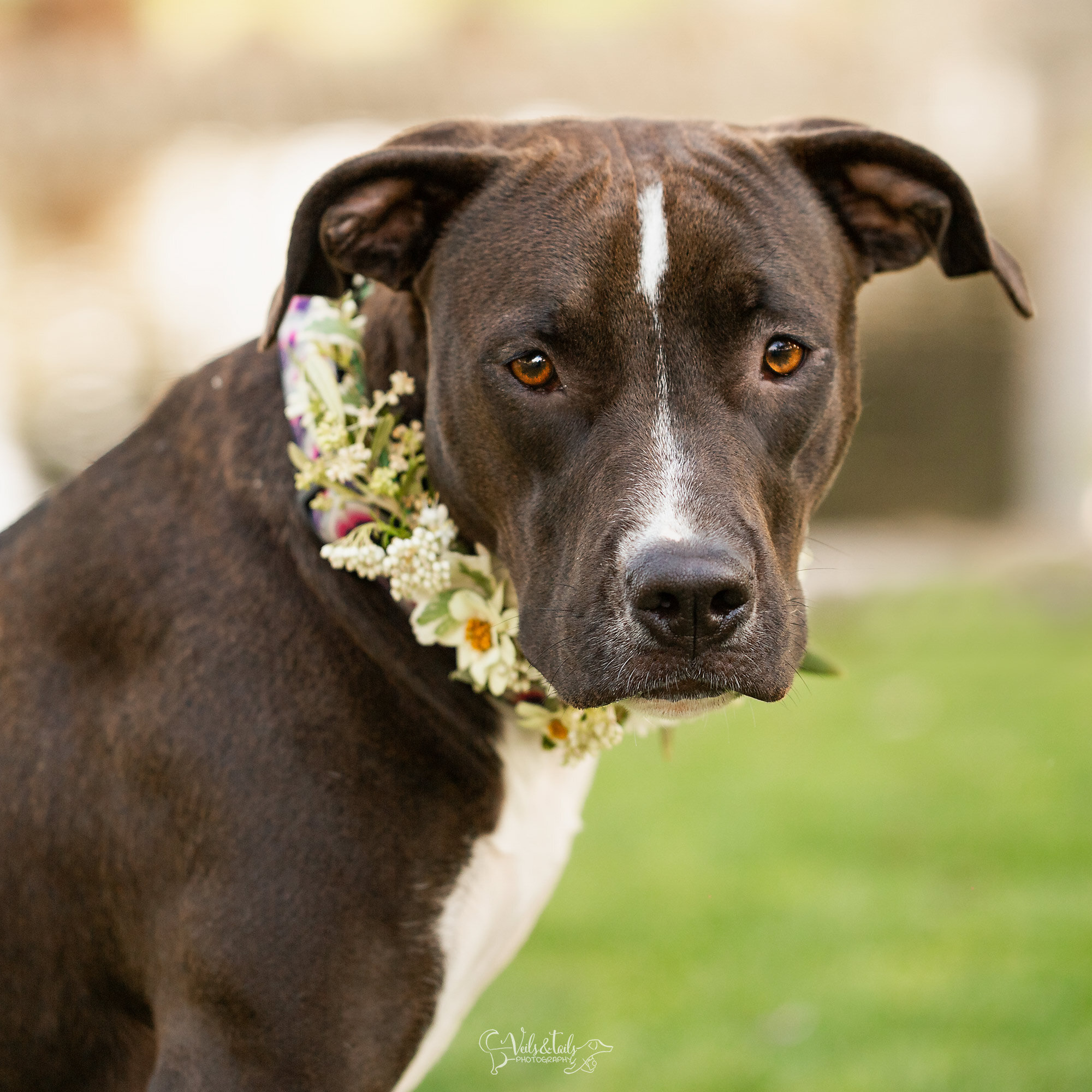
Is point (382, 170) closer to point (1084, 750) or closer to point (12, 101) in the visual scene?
point (1084, 750)

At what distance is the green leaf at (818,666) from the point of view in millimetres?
3020

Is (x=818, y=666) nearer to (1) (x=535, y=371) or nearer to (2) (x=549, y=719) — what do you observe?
(2) (x=549, y=719)

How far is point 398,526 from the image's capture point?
8.97 ft

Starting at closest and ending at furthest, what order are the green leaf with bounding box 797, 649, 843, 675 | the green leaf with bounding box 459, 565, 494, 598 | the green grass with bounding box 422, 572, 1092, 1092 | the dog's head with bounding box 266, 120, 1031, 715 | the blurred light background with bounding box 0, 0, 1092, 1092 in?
the dog's head with bounding box 266, 120, 1031, 715 → the green leaf with bounding box 459, 565, 494, 598 → the green leaf with bounding box 797, 649, 843, 675 → the green grass with bounding box 422, 572, 1092, 1092 → the blurred light background with bounding box 0, 0, 1092, 1092

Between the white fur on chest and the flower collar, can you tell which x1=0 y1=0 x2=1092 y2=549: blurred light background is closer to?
the flower collar

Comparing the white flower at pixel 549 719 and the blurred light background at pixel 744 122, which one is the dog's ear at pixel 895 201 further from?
the blurred light background at pixel 744 122

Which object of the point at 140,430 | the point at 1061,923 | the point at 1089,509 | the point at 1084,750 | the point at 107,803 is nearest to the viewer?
the point at 107,803

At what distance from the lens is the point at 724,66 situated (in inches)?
421

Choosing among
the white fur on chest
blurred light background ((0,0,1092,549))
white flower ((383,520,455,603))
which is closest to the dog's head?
white flower ((383,520,455,603))

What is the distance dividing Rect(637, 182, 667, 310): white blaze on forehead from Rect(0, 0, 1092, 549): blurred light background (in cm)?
774

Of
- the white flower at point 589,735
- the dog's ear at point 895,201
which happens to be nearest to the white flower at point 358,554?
the white flower at point 589,735

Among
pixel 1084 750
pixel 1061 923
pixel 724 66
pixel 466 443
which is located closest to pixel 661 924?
pixel 1061 923

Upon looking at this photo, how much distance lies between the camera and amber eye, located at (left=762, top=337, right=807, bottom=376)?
8.45 ft

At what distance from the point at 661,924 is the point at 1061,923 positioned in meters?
1.36
